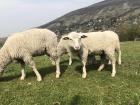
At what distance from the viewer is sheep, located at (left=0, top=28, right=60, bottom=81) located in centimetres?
1914

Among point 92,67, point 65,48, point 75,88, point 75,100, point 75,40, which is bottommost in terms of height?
point 92,67

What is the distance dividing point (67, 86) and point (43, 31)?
3625 mm

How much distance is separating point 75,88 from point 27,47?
365 cm

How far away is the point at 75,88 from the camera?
17109mm

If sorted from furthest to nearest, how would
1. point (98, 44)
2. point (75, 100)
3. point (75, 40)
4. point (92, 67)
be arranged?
point (92, 67)
point (98, 44)
point (75, 40)
point (75, 100)

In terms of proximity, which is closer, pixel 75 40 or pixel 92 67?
pixel 75 40

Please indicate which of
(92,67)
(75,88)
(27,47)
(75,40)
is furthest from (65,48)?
(75,88)

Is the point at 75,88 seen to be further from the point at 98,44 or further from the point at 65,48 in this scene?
the point at 65,48

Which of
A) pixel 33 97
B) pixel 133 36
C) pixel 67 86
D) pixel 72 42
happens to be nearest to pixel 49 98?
pixel 33 97

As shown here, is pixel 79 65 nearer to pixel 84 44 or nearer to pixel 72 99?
pixel 84 44

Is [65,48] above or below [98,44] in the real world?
below

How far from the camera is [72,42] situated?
1898 centimetres

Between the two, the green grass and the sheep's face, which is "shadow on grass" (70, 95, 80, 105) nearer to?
the green grass

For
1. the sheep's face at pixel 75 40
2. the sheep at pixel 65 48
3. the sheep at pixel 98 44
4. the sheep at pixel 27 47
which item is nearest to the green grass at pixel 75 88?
the sheep at pixel 98 44
